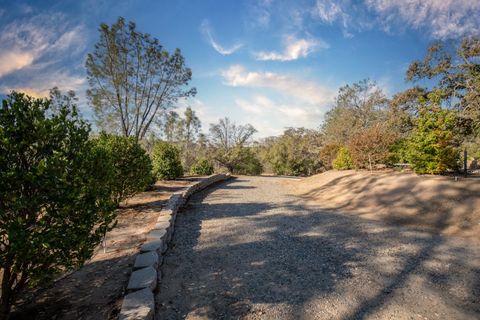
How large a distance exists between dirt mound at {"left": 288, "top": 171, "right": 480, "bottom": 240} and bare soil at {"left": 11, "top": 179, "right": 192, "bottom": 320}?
6.98 meters

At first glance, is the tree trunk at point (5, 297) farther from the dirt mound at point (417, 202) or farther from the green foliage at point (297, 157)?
the green foliage at point (297, 157)

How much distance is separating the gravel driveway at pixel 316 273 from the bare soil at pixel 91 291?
0.62 meters

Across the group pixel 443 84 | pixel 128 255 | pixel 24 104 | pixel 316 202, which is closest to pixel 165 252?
pixel 128 255

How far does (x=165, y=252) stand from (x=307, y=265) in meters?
2.72

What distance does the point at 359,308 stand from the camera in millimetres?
3162

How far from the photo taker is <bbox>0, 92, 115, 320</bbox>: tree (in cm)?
251

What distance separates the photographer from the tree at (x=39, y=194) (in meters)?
2.51

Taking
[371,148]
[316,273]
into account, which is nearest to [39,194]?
[316,273]

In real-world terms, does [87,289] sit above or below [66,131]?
below

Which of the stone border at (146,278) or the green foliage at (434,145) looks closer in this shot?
the stone border at (146,278)

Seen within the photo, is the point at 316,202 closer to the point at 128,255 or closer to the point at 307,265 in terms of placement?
the point at 307,265

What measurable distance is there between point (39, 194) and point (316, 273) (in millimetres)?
3939

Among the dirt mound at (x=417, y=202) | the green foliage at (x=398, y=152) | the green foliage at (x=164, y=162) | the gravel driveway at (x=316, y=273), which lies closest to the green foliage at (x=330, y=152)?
the green foliage at (x=398, y=152)

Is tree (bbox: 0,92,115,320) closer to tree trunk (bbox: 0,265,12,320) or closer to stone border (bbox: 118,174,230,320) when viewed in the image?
tree trunk (bbox: 0,265,12,320)
